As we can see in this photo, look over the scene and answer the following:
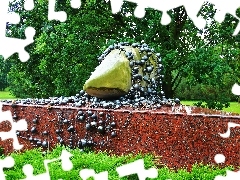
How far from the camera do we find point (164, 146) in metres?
5.86

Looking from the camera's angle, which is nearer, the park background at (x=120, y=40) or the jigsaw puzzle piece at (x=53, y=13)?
the jigsaw puzzle piece at (x=53, y=13)

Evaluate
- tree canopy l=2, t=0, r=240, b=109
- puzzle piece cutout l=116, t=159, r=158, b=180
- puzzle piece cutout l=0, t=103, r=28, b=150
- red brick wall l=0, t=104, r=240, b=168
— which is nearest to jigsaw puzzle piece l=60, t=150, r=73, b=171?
puzzle piece cutout l=116, t=159, r=158, b=180

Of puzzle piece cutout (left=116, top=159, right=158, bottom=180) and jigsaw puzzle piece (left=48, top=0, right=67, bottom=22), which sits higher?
jigsaw puzzle piece (left=48, top=0, right=67, bottom=22)

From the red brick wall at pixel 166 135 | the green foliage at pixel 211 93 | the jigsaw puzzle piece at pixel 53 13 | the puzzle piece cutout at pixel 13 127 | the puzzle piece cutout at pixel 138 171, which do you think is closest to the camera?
the puzzle piece cutout at pixel 138 171

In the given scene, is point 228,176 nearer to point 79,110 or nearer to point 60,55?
point 79,110

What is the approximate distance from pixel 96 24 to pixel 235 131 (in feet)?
24.7

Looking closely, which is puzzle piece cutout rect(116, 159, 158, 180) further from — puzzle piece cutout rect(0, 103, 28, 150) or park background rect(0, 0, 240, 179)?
park background rect(0, 0, 240, 179)

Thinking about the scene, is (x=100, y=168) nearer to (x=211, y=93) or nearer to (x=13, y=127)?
(x=13, y=127)

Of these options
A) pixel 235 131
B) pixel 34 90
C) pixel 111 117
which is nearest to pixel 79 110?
pixel 111 117

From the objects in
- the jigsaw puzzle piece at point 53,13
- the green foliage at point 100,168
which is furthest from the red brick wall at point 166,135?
the jigsaw puzzle piece at point 53,13

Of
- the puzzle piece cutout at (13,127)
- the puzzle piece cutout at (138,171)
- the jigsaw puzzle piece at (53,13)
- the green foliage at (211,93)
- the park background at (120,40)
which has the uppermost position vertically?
the jigsaw puzzle piece at (53,13)

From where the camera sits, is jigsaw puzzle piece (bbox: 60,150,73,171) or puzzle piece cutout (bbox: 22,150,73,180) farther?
jigsaw puzzle piece (bbox: 60,150,73,171)

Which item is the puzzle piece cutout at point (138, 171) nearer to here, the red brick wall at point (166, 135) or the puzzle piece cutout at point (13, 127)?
the red brick wall at point (166, 135)

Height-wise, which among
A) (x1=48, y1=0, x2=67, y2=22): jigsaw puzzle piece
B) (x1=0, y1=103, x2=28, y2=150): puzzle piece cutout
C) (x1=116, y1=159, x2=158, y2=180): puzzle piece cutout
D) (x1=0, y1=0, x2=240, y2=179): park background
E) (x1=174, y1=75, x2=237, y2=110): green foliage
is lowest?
(x1=174, y1=75, x2=237, y2=110): green foliage
